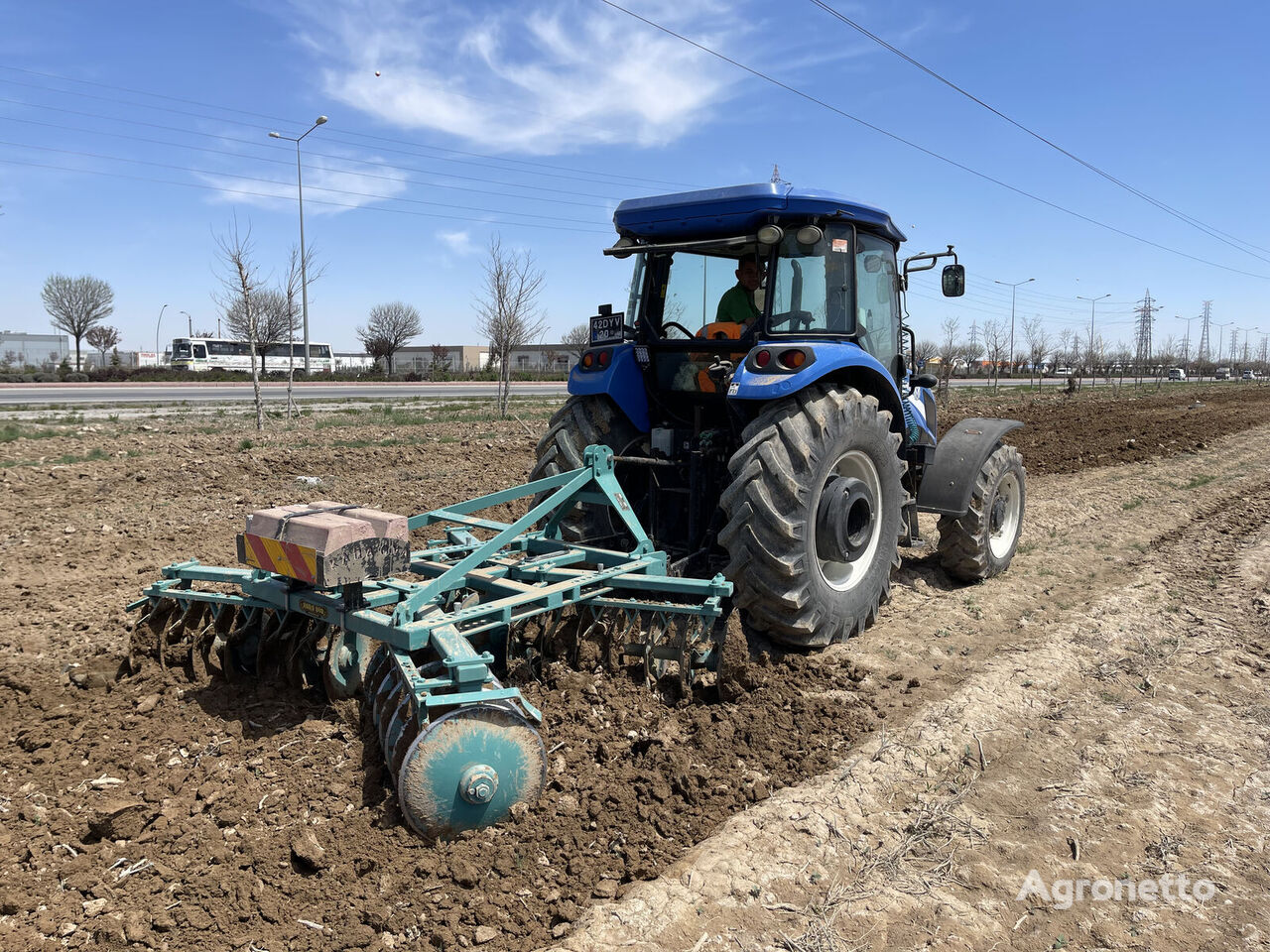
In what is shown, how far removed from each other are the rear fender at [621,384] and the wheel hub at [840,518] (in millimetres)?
1273

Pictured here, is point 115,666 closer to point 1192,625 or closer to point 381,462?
point 1192,625

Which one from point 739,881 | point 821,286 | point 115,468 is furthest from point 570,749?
point 115,468

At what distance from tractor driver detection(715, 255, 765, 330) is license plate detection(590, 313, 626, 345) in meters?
0.60

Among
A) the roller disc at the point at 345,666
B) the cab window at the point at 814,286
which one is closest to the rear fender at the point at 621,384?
the cab window at the point at 814,286

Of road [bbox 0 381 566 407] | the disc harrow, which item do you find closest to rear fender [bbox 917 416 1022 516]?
the disc harrow

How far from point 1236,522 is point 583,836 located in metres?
8.20

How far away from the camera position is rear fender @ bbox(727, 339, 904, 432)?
4.27 metres

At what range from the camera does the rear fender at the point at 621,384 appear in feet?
16.5

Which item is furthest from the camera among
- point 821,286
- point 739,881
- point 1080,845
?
point 821,286

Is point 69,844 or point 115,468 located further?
point 115,468

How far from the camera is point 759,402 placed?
15.2ft

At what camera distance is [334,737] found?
137 inches

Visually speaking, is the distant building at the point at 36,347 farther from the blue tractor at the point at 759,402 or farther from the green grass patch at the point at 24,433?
the blue tractor at the point at 759,402

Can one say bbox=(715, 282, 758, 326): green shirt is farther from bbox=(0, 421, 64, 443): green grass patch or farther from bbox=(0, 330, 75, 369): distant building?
bbox=(0, 330, 75, 369): distant building
